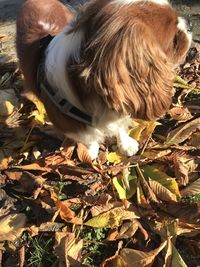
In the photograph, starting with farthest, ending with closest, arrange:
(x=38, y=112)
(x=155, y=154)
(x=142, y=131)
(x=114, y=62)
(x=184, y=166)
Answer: (x=38, y=112) < (x=142, y=131) < (x=155, y=154) < (x=184, y=166) < (x=114, y=62)

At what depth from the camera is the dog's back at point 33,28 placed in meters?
3.21

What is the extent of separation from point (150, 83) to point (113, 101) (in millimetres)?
265

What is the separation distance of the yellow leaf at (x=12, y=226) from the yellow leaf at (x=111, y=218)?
462 millimetres

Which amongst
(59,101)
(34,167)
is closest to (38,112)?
(34,167)

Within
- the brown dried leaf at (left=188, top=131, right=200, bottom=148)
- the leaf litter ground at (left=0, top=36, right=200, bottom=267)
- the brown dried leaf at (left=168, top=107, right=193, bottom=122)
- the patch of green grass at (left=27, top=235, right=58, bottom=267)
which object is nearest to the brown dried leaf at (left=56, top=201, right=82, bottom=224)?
the leaf litter ground at (left=0, top=36, right=200, bottom=267)

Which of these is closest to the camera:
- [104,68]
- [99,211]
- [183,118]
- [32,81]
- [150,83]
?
[104,68]

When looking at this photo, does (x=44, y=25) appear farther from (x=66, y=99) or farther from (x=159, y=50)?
(x=159, y=50)

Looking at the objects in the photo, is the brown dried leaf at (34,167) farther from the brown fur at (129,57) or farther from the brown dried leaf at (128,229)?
the brown fur at (129,57)

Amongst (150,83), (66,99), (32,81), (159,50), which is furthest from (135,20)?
(32,81)

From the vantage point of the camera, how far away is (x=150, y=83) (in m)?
2.47

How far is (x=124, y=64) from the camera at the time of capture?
2311 mm

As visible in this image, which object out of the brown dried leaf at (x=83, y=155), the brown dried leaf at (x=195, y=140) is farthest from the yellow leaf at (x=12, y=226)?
the brown dried leaf at (x=195, y=140)

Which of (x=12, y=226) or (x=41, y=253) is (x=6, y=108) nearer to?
(x=12, y=226)

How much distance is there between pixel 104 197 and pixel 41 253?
56 centimetres
